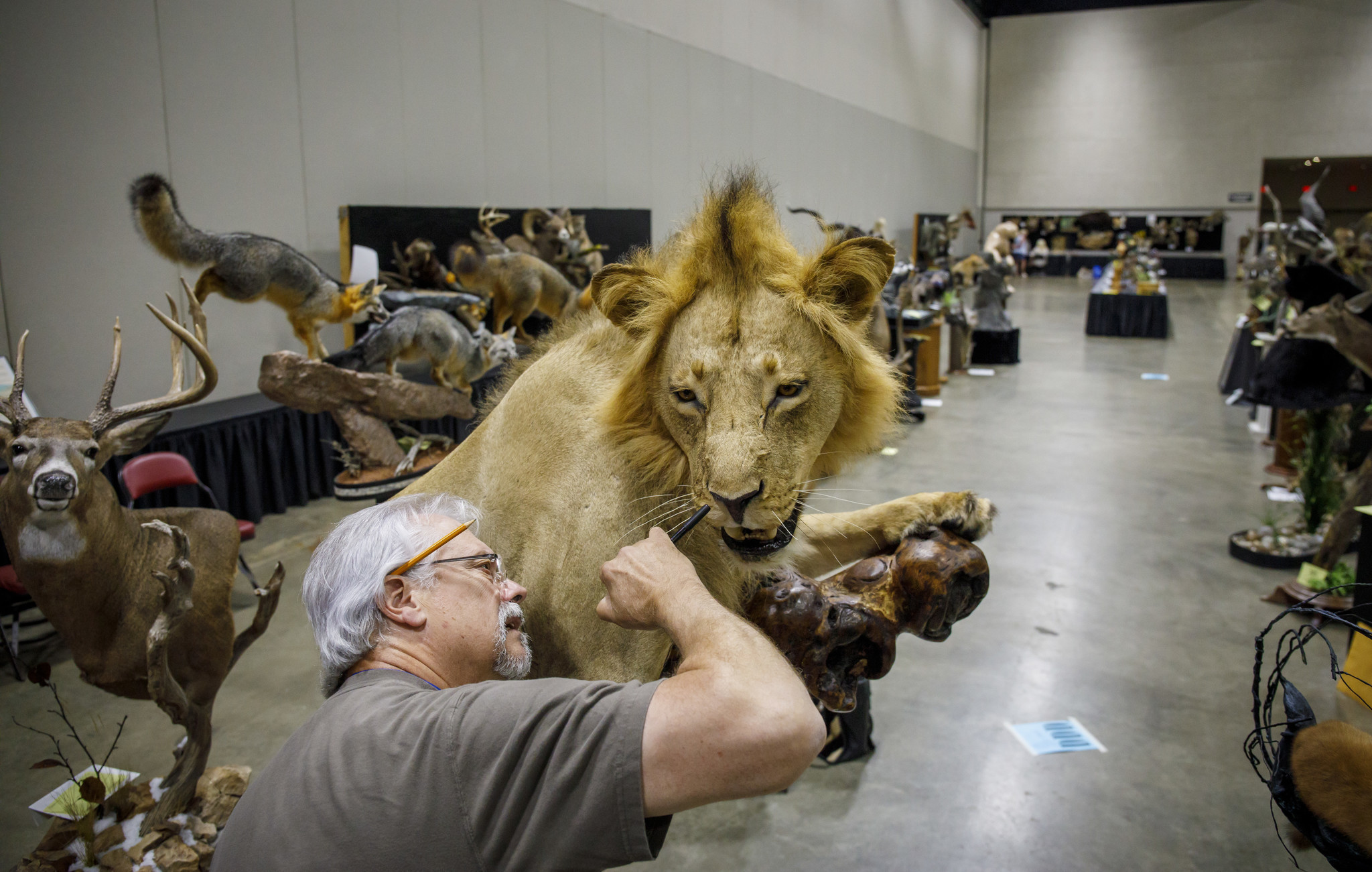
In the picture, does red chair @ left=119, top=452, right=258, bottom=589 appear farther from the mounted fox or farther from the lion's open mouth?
the lion's open mouth

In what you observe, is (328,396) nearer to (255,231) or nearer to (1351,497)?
(255,231)

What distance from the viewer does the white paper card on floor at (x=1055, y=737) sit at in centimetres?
393

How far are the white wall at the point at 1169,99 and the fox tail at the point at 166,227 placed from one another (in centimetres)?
2627

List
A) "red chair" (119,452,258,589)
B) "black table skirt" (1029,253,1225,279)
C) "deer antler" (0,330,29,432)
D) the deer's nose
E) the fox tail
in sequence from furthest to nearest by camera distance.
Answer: "black table skirt" (1029,253,1225,279), "red chair" (119,452,258,589), the fox tail, "deer antler" (0,330,29,432), the deer's nose

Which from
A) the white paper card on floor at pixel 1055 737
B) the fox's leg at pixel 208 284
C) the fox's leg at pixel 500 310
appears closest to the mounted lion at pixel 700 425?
the white paper card on floor at pixel 1055 737

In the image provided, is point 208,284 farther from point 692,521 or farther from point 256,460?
point 692,521

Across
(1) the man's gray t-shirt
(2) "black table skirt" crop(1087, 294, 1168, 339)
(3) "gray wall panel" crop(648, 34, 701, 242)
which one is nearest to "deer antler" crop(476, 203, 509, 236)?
(3) "gray wall panel" crop(648, 34, 701, 242)

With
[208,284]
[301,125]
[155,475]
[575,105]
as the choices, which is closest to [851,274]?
[208,284]

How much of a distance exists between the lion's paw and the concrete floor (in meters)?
0.44

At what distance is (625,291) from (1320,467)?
581 cm

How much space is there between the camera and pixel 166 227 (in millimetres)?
4293

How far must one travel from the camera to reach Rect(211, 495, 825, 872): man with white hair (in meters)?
1.10

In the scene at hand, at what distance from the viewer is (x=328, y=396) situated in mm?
4055

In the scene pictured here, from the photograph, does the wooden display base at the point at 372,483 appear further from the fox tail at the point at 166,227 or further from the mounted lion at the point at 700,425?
the mounted lion at the point at 700,425
